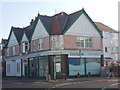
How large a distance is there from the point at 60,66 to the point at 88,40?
7026 mm

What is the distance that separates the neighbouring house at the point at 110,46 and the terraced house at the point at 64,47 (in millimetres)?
3322

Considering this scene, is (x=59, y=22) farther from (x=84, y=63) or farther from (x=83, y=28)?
(x=84, y=63)

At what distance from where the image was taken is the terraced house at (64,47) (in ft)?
117

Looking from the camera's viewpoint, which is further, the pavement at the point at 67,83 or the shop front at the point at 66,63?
the shop front at the point at 66,63

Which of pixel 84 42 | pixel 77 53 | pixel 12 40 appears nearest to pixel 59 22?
pixel 84 42

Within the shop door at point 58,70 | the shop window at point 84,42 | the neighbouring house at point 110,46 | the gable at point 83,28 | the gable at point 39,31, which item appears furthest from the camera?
the neighbouring house at point 110,46

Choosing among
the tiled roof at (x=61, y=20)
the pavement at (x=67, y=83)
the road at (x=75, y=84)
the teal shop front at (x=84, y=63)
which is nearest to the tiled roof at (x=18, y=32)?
the tiled roof at (x=61, y=20)

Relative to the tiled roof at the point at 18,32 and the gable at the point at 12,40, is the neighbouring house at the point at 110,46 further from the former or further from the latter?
the gable at the point at 12,40

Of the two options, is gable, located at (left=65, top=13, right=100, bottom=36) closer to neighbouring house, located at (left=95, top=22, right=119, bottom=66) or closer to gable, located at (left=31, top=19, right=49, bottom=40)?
neighbouring house, located at (left=95, top=22, right=119, bottom=66)

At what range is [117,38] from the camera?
4619cm

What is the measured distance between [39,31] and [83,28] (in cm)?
755

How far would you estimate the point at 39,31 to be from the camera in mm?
39781

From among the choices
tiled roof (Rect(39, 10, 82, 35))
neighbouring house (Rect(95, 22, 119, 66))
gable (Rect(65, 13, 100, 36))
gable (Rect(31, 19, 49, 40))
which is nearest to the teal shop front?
gable (Rect(65, 13, 100, 36))

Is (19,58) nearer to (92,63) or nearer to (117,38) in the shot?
(92,63)
